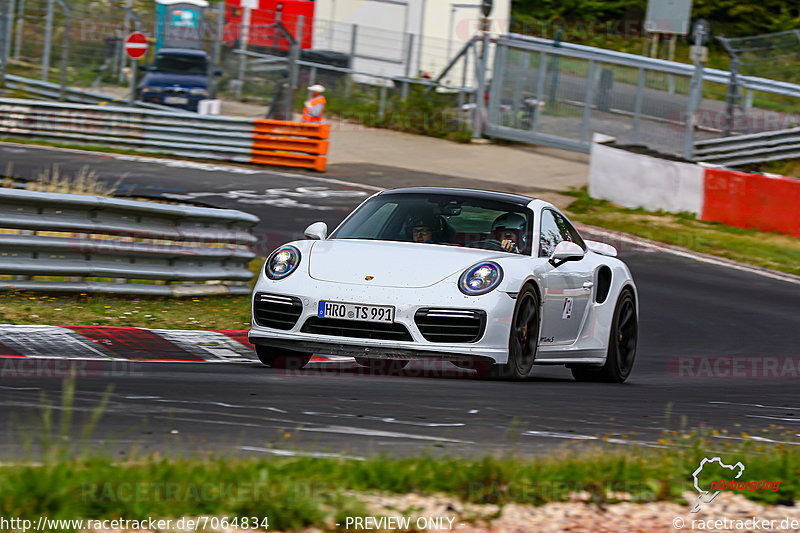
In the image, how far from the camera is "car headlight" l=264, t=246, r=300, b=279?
297 inches

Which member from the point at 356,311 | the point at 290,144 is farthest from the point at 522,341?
the point at 290,144

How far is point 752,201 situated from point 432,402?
1410 centimetres

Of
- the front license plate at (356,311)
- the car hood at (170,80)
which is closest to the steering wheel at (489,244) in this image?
the front license plate at (356,311)

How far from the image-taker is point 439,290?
718cm

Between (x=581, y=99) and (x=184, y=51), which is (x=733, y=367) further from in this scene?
(x=184, y=51)

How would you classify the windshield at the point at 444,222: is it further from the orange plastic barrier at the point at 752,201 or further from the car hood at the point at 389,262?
the orange plastic barrier at the point at 752,201

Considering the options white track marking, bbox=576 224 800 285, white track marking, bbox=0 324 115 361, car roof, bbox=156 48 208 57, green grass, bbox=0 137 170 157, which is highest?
car roof, bbox=156 48 208 57

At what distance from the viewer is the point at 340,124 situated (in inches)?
1151

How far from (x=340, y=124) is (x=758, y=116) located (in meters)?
10.3

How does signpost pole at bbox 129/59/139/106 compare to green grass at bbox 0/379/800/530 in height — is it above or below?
above

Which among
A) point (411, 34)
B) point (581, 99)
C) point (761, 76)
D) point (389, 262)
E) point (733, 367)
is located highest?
point (411, 34)

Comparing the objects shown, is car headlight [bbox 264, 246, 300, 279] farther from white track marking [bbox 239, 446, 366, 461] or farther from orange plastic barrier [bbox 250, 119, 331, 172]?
orange plastic barrier [bbox 250, 119, 331, 172]

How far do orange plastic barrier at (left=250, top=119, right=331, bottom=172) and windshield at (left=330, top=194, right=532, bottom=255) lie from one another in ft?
47.4

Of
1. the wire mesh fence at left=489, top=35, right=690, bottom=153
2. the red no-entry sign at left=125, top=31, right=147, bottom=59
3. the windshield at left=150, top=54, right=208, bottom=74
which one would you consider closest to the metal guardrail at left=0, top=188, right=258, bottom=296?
the wire mesh fence at left=489, top=35, right=690, bottom=153
